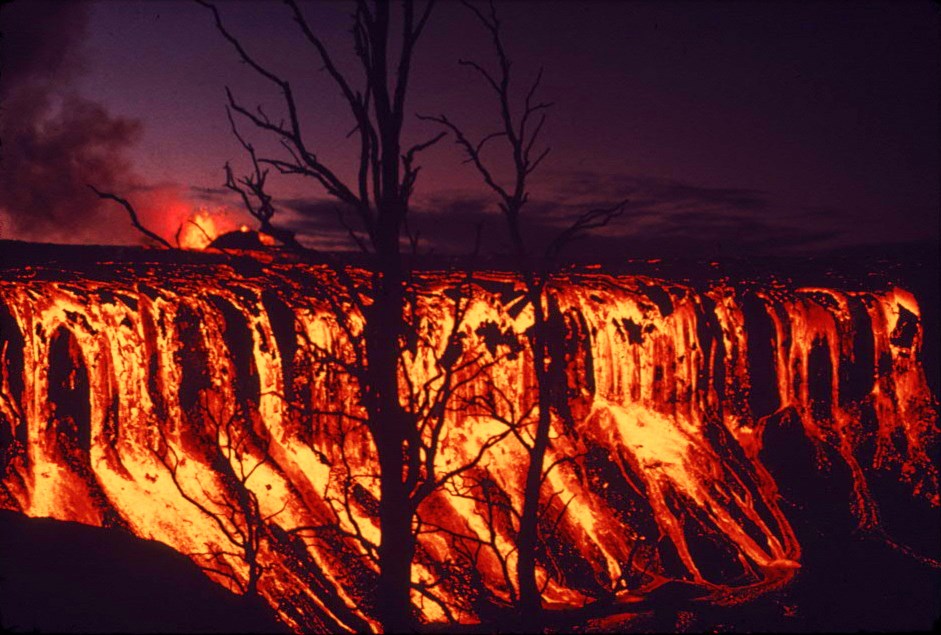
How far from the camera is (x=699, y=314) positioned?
6211 millimetres

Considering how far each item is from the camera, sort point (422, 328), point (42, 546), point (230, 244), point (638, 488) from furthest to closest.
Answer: point (638, 488) < point (422, 328) < point (230, 244) < point (42, 546)

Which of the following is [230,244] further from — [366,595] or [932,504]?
[932,504]

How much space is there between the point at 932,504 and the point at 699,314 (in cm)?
259

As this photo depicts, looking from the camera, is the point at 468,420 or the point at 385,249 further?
the point at 468,420

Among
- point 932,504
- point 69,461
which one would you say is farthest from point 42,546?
point 932,504

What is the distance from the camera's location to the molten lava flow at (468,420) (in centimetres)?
567

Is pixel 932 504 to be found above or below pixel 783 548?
above

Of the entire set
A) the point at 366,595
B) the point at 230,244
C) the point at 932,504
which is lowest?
the point at 366,595

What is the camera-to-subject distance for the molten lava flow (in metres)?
5.67

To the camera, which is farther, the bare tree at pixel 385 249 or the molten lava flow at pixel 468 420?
the molten lava flow at pixel 468 420

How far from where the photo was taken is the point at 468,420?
6.37m

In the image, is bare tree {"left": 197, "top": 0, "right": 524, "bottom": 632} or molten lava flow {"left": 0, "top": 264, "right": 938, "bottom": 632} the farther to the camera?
molten lava flow {"left": 0, "top": 264, "right": 938, "bottom": 632}

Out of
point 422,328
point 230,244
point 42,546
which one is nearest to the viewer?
point 42,546

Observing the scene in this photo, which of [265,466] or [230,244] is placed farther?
[265,466]
